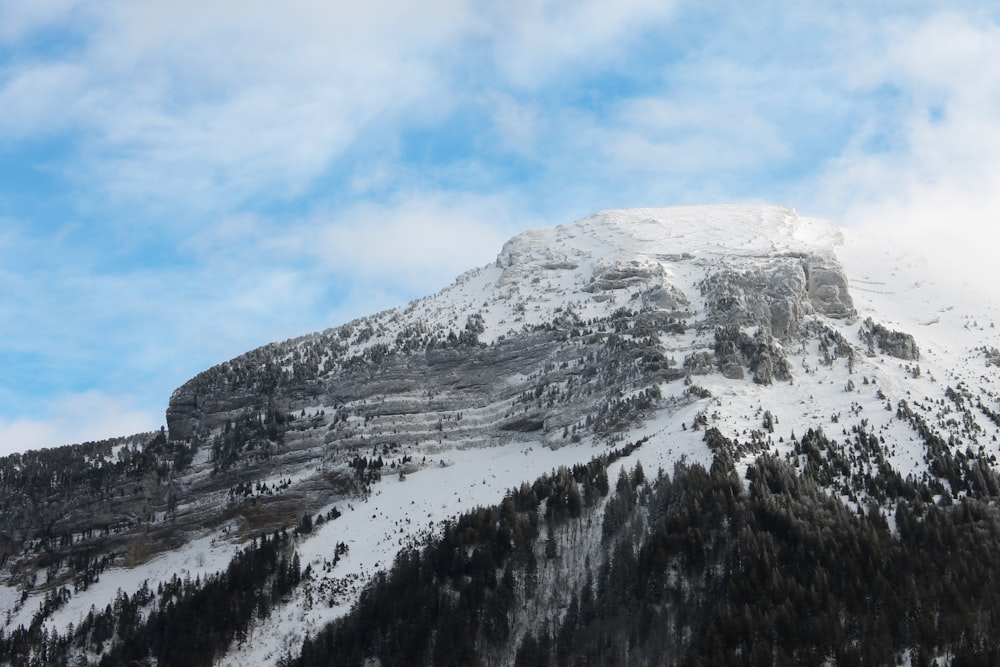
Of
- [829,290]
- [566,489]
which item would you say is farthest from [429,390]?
[829,290]

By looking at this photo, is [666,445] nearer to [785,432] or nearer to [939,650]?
[785,432]

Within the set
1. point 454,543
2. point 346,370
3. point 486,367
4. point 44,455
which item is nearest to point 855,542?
point 454,543

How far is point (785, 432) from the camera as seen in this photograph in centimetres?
10969

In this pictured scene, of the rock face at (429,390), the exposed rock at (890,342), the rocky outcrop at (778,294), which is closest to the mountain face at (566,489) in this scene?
the exposed rock at (890,342)

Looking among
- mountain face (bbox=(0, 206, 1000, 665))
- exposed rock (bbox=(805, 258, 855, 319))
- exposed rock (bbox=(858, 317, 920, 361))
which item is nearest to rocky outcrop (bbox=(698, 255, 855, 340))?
exposed rock (bbox=(805, 258, 855, 319))

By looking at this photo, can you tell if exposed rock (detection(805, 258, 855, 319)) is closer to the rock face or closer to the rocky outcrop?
the rocky outcrop

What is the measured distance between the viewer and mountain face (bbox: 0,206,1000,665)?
3231 inches

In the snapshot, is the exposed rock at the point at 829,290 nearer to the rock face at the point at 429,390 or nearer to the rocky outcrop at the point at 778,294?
the rocky outcrop at the point at 778,294

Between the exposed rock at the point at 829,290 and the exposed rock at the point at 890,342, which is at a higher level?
the exposed rock at the point at 829,290

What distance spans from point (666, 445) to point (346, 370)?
68124 millimetres

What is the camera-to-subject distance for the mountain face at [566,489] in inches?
3231

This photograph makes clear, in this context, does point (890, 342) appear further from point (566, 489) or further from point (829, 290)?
point (566, 489)

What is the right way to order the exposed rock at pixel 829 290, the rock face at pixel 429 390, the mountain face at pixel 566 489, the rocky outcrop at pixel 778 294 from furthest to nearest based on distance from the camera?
1. the exposed rock at pixel 829 290
2. the rocky outcrop at pixel 778 294
3. the rock face at pixel 429 390
4. the mountain face at pixel 566 489

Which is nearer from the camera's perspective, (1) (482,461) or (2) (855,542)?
(2) (855,542)
